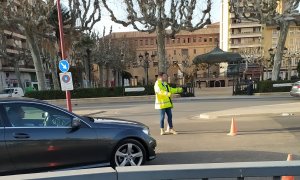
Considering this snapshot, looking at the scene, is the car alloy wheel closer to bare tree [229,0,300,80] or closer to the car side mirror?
the car side mirror

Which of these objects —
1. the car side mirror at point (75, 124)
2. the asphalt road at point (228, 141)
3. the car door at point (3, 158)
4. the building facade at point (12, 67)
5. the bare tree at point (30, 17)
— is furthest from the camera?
the building facade at point (12, 67)

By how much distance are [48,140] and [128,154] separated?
1.45 meters

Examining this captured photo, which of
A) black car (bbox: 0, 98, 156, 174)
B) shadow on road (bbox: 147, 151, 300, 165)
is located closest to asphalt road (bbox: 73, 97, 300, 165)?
shadow on road (bbox: 147, 151, 300, 165)

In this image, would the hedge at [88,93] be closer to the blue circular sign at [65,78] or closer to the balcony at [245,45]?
the blue circular sign at [65,78]

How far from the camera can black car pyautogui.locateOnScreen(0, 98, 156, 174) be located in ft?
15.5

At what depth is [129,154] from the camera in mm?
5613

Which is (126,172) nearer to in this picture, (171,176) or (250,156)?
(171,176)

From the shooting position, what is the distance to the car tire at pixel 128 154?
18.0 feet

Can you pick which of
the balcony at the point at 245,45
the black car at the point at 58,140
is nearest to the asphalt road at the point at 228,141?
the black car at the point at 58,140

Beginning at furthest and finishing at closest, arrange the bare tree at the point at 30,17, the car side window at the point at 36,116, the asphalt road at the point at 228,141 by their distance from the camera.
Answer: the bare tree at the point at 30,17
the asphalt road at the point at 228,141
the car side window at the point at 36,116

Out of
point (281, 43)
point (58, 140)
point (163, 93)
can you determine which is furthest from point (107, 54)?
point (58, 140)

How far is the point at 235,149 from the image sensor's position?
7.03 metres

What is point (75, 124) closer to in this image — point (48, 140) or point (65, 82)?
point (48, 140)

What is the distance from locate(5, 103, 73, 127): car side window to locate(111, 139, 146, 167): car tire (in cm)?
101
